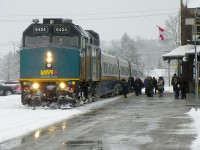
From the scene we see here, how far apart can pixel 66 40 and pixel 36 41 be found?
5.04 ft

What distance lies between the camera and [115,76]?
136 feet

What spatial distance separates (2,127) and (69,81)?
8.66 m

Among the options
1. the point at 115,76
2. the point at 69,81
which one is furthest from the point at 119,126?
the point at 115,76

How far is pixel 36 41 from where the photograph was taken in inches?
960

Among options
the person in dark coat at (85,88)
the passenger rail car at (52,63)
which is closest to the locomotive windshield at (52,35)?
the passenger rail car at (52,63)

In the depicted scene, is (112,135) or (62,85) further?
(62,85)

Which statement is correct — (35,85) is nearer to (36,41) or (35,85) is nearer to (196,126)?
(36,41)

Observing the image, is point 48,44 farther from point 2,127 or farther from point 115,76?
point 115,76

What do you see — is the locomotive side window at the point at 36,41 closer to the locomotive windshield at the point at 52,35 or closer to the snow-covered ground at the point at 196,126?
the locomotive windshield at the point at 52,35

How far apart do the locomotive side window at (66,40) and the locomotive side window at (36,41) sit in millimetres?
365

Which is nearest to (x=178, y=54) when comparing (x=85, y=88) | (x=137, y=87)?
(x=137, y=87)

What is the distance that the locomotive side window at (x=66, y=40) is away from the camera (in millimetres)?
24375

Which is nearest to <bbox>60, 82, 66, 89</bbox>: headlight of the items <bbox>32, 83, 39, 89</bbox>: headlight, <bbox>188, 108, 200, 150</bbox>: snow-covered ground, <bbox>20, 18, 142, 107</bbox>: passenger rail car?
<bbox>20, 18, 142, 107</bbox>: passenger rail car

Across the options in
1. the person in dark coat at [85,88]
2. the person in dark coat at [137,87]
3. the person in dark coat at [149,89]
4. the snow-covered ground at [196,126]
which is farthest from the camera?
the person in dark coat at [137,87]
